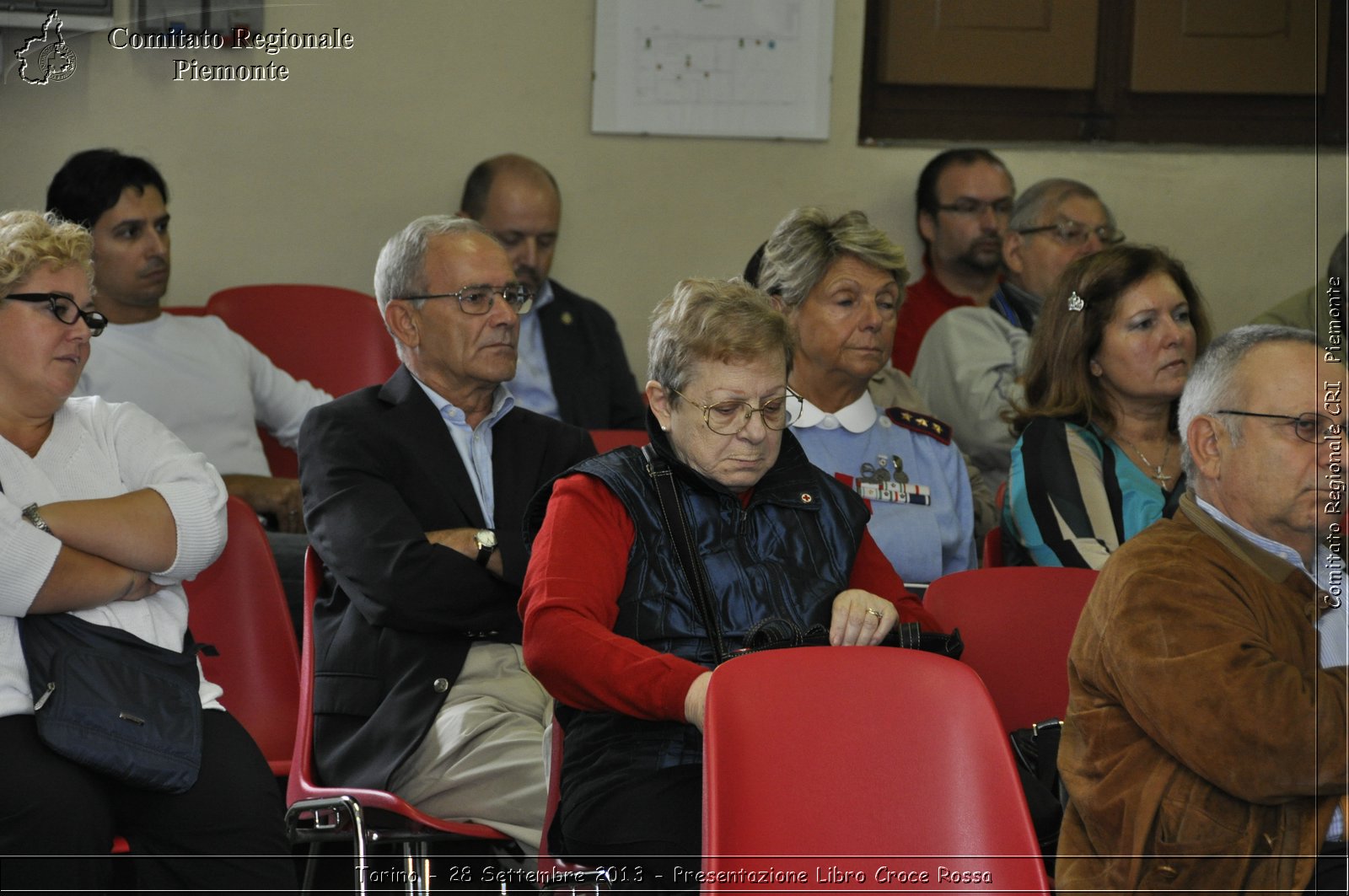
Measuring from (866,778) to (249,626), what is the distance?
1303mm

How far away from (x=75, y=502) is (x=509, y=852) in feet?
3.16

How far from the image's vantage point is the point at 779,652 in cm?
175

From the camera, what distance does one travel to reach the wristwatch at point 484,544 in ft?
8.10

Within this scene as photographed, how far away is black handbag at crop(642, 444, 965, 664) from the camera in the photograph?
2.05 meters

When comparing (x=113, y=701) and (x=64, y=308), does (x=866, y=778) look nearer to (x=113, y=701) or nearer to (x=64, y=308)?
(x=113, y=701)

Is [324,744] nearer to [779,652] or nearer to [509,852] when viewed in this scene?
[509,852]

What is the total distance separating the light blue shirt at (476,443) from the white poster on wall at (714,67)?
173cm

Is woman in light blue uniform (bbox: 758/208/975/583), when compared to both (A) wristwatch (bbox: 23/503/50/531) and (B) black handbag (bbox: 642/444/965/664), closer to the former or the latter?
(B) black handbag (bbox: 642/444/965/664)

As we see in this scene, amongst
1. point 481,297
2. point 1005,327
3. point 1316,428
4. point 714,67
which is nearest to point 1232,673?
point 1316,428

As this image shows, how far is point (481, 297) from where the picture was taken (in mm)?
2789

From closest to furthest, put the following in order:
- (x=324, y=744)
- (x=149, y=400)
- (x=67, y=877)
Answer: (x=67, y=877) → (x=324, y=744) → (x=149, y=400)

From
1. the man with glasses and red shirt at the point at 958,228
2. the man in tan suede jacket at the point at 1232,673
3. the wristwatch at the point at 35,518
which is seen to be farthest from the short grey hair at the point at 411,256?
the man with glasses and red shirt at the point at 958,228

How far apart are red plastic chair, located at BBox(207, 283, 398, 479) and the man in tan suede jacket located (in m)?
2.45

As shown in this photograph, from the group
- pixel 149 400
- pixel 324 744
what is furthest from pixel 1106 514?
pixel 149 400
